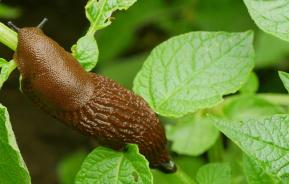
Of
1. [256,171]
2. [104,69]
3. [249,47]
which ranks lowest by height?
[104,69]

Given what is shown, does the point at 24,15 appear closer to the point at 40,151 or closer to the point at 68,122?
the point at 40,151

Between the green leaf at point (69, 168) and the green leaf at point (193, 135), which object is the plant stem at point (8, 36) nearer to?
the green leaf at point (193, 135)

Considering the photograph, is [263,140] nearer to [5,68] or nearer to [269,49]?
[5,68]

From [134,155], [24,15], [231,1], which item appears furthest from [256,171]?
[24,15]

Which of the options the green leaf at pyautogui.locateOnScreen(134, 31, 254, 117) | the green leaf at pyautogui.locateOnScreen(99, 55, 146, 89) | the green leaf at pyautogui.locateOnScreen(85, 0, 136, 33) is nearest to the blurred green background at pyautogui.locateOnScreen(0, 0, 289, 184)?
the green leaf at pyautogui.locateOnScreen(99, 55, 146, 89)

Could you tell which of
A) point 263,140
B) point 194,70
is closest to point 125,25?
point 194,70

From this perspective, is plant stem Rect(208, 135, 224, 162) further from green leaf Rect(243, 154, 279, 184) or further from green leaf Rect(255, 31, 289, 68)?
green leaf Rect(255, 31, 289, 68)

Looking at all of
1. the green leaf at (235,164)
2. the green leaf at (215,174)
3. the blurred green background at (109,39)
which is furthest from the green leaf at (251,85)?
the blurred green background at (109,39)
